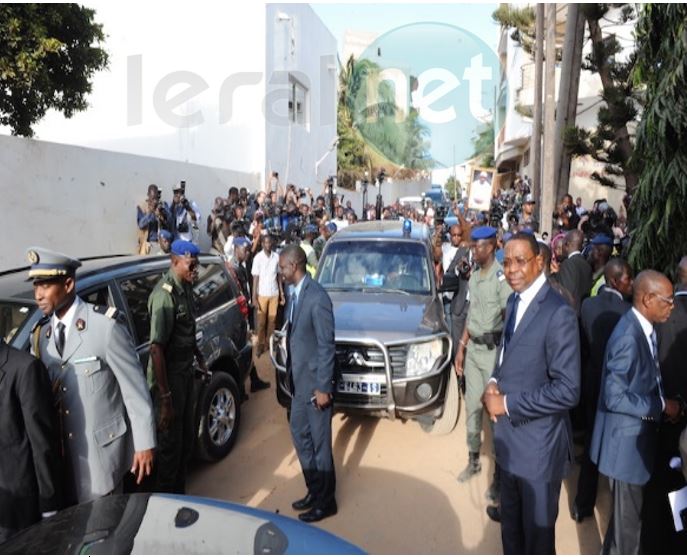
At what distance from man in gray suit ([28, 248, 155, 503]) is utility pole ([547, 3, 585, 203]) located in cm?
908

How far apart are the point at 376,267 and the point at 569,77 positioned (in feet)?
22.3

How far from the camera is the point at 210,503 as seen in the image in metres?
2.22

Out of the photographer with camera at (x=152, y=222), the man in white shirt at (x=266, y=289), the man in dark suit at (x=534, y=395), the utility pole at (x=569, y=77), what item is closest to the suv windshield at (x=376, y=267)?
the man in white shirt at (x=266, y=289)

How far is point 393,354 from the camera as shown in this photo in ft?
14.9

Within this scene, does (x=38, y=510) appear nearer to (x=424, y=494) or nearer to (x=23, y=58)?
(x=424, y=494)

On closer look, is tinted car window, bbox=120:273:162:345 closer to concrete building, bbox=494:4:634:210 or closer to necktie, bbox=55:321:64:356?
necktie, bbox=55:321:64:356

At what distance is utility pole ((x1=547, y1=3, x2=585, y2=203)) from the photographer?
9.54 meters

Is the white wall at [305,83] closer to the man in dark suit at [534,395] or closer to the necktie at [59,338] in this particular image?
the necktie at [59,338]

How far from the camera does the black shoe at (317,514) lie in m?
3.63

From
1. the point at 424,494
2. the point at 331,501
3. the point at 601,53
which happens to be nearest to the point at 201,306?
the point at 331,501

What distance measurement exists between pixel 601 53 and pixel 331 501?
909cm

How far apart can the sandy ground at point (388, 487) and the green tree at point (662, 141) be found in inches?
98.8

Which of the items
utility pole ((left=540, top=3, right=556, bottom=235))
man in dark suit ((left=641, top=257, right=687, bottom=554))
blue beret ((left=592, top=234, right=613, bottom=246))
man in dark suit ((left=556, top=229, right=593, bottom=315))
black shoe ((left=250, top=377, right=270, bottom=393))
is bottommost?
black shoe ((left=250, top=377, right=270, bottom=393))

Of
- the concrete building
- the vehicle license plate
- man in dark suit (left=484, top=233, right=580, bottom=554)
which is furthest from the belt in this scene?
the concrete building
